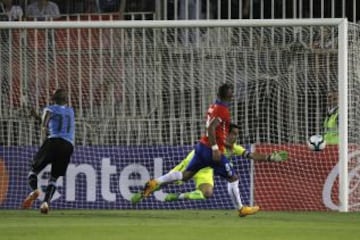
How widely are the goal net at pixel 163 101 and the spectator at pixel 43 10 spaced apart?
2.11m

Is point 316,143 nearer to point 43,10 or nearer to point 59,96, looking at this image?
point 59,96

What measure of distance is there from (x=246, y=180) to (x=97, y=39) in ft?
10.7

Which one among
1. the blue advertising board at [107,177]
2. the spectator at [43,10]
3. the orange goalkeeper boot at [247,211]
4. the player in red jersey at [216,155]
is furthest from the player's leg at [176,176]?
the spectator at [43,10]

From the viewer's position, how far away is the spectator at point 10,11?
2055 cm

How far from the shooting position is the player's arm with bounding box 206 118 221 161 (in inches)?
624

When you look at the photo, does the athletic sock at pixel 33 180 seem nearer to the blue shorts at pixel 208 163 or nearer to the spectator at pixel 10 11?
the blue shorts at pixel 208 163

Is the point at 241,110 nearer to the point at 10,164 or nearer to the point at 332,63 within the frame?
the point at 332,63

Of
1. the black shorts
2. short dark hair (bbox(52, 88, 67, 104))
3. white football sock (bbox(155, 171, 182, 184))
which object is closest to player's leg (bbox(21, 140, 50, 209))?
the black shorts

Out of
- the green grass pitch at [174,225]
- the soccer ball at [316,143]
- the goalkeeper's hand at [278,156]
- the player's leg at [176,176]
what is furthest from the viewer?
the soccer ball at [316,143]

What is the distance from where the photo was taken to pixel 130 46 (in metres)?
18.2

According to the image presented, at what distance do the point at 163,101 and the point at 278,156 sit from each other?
2063 millimetres

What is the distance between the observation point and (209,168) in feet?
56.3

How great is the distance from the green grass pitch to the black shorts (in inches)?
25.4

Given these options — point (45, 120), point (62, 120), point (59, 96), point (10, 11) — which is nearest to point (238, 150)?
point (62, 120)
